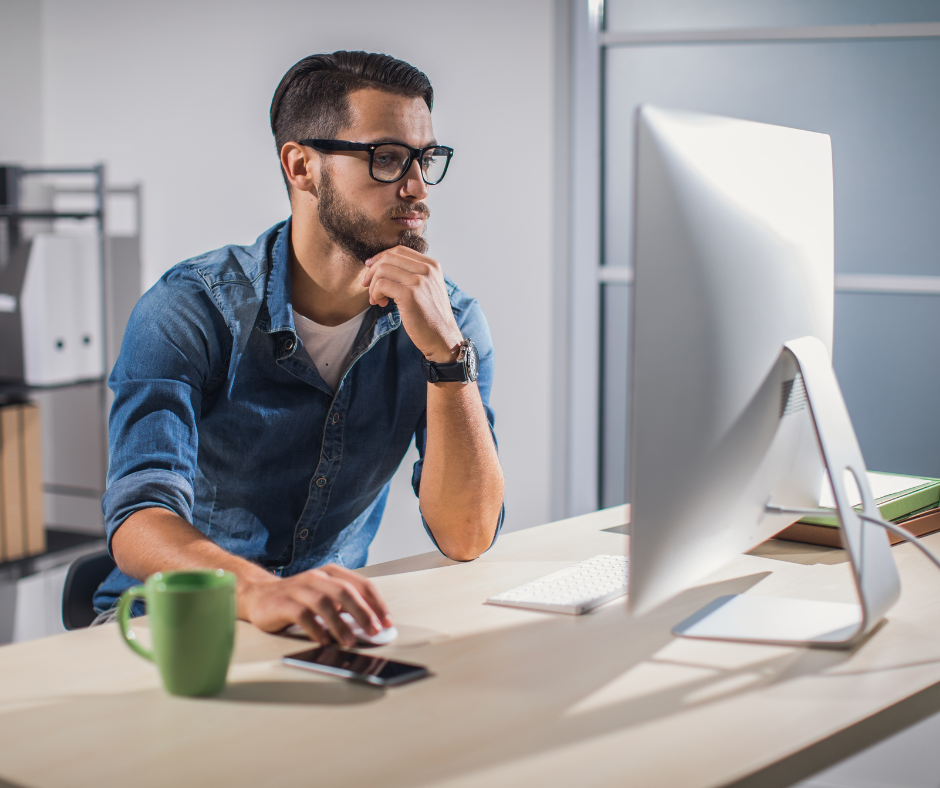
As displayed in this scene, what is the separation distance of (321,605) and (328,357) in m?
0.66

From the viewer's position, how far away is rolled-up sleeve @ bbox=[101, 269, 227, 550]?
1.18m

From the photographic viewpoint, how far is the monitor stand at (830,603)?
0.95m

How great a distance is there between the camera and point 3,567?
7.95 ft

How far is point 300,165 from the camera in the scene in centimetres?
155

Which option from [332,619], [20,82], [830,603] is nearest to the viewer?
[332,619]

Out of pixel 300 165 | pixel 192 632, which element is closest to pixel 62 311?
pixel 300 165

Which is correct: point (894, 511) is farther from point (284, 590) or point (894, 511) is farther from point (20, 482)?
point (20, 482)

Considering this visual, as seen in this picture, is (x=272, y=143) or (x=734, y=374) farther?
(x=272, y=143)

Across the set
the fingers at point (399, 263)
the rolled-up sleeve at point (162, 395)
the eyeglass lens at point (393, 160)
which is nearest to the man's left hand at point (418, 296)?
the fingers at point (399, 263)

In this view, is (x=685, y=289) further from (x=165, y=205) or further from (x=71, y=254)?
(x=165, y=205)

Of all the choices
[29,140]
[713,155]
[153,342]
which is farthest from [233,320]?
[29,140]

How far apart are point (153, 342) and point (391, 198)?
16.0 inches

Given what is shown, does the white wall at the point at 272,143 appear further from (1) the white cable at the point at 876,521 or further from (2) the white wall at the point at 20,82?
(1) the white cable at the point at 876,521

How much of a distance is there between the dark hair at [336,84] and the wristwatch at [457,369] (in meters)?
0.39
